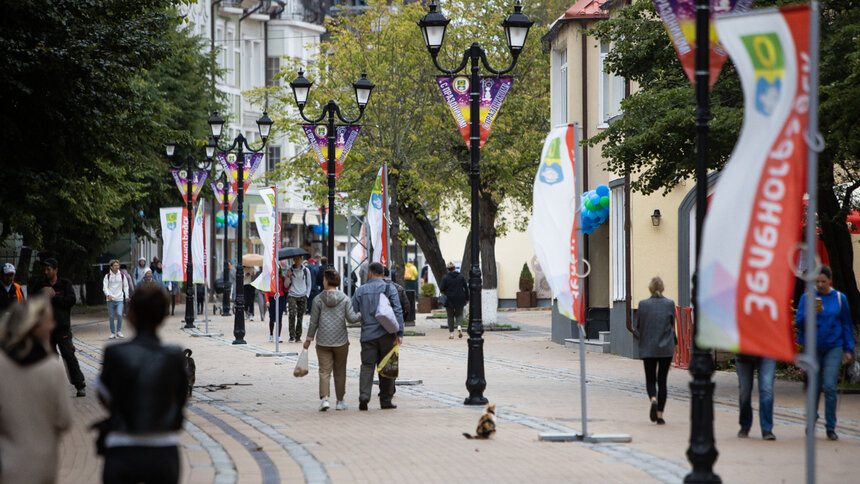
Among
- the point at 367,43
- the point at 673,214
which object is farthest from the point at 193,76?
the point at 673,214

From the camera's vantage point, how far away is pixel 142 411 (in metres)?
5.60

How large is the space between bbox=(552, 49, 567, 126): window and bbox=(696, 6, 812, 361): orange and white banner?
74.3ft

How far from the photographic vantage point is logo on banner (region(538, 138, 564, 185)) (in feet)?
39.4

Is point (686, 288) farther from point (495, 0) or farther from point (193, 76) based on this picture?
point (193, 76)

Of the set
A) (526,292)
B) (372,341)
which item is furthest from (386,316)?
(526,292)

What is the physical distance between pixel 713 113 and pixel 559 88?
1453 centimetres

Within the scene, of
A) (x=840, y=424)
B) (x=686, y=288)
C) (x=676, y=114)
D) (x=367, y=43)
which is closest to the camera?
(x=840, y=424)

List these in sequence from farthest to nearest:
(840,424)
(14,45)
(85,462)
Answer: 1. (14,45)
2. (840,424)
3. (85,462)

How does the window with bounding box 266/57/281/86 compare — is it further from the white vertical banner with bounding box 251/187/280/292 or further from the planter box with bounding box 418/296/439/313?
the white vertical banner with bounding box 251/187/280/292

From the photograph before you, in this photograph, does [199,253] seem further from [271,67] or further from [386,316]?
Result: [271,67]

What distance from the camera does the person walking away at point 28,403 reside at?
5812mm

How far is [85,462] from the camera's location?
1038cm

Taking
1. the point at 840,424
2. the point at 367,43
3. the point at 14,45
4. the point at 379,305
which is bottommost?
the point at 840,424

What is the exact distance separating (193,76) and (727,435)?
123ft
